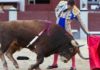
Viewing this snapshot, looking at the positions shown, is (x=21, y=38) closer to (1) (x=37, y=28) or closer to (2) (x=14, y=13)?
(1) (x=37, y=28)

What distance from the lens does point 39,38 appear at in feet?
30.7

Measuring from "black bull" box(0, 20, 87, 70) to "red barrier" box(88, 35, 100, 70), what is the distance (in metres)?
0.26

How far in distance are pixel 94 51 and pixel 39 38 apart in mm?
981

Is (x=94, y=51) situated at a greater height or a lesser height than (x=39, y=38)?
lesser

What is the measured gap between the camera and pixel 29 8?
24531 mm

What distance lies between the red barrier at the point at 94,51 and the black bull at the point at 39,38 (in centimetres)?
26

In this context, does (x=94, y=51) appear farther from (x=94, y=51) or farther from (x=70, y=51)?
(x=70, y=51)

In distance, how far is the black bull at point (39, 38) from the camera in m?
9.35

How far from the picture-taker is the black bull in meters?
9.35

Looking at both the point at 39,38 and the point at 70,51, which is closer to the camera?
the point at 39,38

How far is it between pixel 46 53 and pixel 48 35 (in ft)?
1.03

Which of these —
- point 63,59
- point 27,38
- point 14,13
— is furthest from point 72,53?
point 14,13

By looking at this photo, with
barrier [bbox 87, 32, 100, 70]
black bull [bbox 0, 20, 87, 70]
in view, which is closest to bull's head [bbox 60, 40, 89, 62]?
black bull [bbox 0, 20, 87, 70]

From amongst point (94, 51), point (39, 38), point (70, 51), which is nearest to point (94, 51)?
→ point (94, 51)
